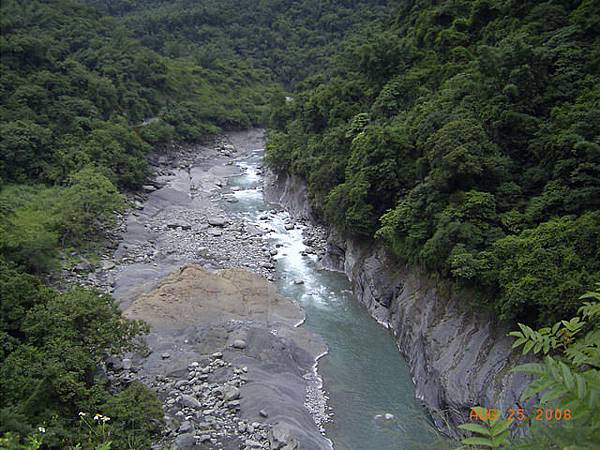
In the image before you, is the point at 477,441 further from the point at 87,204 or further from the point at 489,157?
the point at 87,204

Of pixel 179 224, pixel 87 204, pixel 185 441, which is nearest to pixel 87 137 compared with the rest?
pixel 87 204

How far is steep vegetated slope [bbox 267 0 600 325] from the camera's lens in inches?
606

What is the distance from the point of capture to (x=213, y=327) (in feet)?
71.1

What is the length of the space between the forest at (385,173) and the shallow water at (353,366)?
3478 mm

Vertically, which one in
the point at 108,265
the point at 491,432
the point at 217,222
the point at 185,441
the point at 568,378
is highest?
the point at 568,378

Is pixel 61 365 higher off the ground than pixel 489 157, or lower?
lower

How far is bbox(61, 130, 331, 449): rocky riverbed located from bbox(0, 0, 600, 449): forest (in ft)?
5.00

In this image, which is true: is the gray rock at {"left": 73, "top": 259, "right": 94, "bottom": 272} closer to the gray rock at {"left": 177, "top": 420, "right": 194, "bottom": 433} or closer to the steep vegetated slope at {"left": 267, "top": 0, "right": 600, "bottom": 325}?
the steep vegetated slope at {"left": 267, "top": 0, "right": 600, "bottom": 325}

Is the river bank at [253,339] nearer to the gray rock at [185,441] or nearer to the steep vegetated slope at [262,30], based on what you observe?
the gray rock at [185,441]

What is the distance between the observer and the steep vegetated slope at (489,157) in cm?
1538

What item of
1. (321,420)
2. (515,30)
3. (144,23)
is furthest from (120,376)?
(144,23)

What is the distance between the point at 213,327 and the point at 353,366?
6185 mm

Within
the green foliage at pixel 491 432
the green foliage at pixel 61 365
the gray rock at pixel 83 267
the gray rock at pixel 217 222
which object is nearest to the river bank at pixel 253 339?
the gray rock at pixel 217 222

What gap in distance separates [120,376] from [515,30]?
24885mm
